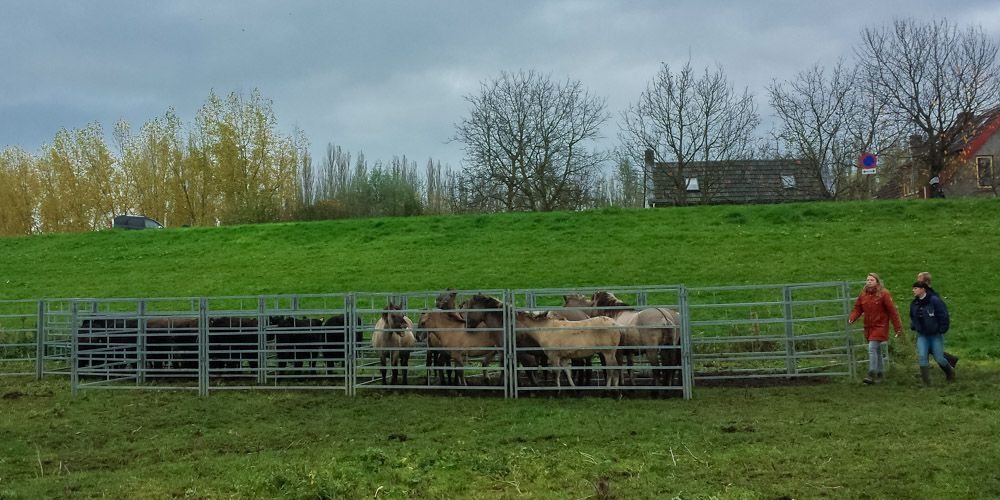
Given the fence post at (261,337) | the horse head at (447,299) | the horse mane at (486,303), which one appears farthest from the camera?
the fence post at (261,337)

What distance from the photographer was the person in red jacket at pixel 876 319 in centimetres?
1040

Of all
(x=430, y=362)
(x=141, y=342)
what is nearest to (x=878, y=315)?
(x=430, y=362)

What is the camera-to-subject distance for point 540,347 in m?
10.5

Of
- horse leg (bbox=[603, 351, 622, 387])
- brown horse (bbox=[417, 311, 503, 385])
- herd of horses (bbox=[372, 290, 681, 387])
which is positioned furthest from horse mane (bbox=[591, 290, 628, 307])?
brown horse (bbox=[417, 311, 503, 385])

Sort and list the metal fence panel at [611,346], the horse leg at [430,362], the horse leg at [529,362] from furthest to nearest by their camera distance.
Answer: the horse leg at [430,362] < the horse leg at [529,362] < the metal fence panel at [611,346]

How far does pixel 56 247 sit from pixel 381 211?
41.2ft

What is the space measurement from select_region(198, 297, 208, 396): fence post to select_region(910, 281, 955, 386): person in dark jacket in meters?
9.90

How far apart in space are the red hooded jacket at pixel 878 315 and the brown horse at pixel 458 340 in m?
4.98

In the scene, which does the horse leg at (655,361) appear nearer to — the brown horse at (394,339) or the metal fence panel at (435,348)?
the metal fence panel at (435,348)

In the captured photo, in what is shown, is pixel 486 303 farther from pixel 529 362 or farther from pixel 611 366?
pixel 611 366

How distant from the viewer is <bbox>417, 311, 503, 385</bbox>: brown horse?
36.0 ft

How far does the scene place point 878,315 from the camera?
34.3ft

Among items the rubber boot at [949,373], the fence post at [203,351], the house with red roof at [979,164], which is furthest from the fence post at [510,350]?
the house with red roof at [979,164]

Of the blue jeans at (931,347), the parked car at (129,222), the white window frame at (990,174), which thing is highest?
the white window frame at (990,174)
